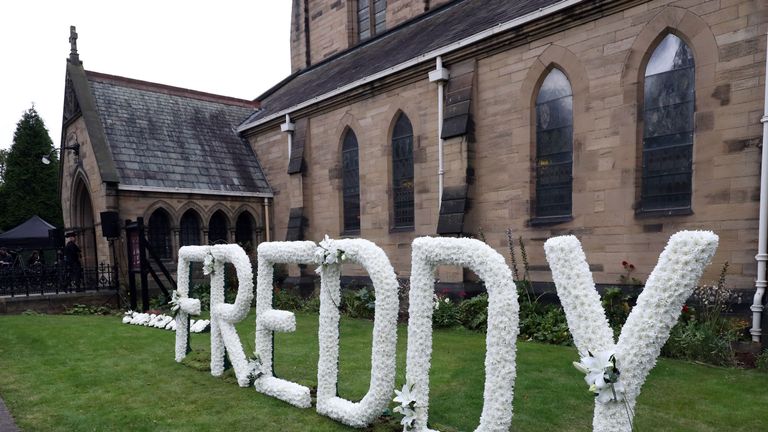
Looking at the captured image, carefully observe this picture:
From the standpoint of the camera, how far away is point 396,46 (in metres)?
15.8

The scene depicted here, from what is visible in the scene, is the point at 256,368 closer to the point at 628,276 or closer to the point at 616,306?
the point at 616,306

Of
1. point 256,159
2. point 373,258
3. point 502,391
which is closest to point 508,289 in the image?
point 502,391

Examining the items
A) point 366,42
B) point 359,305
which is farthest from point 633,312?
point 366,42

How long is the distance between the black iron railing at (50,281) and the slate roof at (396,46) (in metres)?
8.46

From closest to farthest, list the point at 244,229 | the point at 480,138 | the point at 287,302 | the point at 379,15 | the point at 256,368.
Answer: the point at 256,368 < the point at 480,138 < the point at 287,302 < the point at 244,229 < the point at 379,15

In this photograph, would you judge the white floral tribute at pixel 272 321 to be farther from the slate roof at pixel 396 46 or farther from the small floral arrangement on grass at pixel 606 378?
the slate roof at pixel 396 46

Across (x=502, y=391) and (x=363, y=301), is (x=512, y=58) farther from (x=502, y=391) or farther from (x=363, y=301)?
(x=502, y=391)

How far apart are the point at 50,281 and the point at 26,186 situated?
81.0 feet

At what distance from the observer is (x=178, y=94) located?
63.7ft

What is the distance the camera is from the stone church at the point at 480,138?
815 cm

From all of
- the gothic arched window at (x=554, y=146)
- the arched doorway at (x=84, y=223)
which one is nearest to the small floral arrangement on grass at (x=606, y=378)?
the gothic arched window at (x=554, y=146)

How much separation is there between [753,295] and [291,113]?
579 inches

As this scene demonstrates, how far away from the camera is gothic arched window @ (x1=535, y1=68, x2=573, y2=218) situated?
1027 centimetres

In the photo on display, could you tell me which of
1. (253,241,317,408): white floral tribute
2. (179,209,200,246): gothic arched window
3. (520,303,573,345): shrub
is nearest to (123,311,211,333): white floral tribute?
(253,241,317,408): white floral tribute
